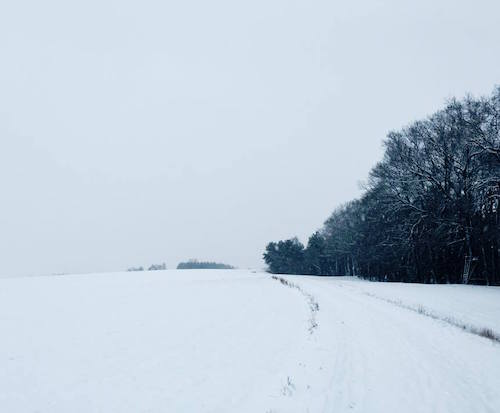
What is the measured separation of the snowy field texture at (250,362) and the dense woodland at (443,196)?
19.0 m

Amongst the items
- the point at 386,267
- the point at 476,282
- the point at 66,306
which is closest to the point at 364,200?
the point at 386,267

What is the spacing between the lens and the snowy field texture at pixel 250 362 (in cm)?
682

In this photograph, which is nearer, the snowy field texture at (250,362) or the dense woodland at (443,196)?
the snowy field texture at (250,362)

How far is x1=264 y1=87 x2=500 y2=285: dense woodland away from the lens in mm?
31328

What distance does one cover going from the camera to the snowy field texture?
682 cm

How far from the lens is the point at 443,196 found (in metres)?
35.8

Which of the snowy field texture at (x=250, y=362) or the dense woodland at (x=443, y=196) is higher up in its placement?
the dense woodland at (x=443, y=196)

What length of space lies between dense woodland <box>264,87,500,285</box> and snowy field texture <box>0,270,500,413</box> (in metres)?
19.0

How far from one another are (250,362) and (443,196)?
33.3m

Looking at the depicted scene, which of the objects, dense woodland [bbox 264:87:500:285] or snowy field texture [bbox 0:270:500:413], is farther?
dense woodland [bbox 264:87:500:285]

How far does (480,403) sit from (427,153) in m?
34.4

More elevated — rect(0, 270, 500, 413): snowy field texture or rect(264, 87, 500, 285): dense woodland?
rect(264, 87, 500, 285): dense woodland

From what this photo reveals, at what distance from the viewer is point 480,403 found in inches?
253

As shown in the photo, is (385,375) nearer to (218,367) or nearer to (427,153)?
(218,367)
